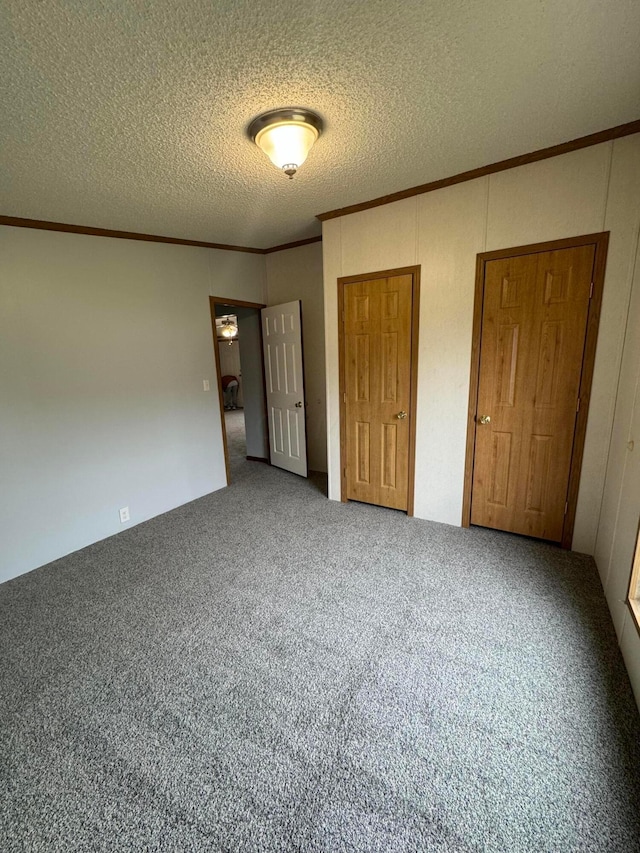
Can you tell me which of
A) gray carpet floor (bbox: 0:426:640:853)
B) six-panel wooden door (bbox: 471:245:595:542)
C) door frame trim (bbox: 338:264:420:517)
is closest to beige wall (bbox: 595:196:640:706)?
gray carpet floor (bbox: 0:426:640:853)

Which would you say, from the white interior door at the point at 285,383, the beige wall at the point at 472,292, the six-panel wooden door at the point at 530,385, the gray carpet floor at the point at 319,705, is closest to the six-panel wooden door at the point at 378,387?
the beige wall at the point at 472,292

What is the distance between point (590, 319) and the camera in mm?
2283

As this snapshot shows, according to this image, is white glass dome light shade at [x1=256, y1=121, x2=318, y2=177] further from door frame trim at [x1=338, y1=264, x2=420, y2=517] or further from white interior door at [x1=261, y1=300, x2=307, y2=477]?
white interior door at [x1=261, y1=300, x2=307, y2=477]

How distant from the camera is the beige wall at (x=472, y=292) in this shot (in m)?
2.06

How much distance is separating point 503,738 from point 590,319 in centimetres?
230

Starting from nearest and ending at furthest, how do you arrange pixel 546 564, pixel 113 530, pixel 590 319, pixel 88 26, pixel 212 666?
pixel 88 26
pixel 212 666
pixel 590 319
pixel 546 564
pixel 113 530

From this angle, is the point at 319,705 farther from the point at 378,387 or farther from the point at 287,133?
the point at 287,133

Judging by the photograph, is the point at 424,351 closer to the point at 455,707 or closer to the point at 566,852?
the point at 455,707

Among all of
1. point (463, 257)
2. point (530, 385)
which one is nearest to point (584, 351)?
point (530, 385)

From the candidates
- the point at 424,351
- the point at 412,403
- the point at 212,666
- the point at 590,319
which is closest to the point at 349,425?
the point at 412,403

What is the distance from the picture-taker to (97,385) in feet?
9.78

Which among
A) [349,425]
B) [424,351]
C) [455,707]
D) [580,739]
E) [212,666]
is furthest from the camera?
[349,425]

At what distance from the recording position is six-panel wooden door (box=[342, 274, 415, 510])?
9.79ft

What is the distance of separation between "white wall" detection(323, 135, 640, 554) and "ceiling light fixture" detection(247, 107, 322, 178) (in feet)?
3.97
